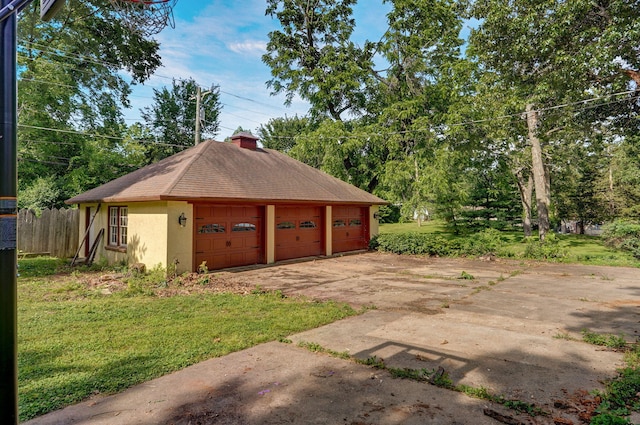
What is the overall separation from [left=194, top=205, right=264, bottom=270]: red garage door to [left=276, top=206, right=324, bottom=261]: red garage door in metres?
0.97

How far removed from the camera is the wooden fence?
526 inches

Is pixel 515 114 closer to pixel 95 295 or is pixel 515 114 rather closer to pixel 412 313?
pixel 412 313

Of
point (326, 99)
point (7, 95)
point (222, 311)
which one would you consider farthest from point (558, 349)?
point (326, 99)

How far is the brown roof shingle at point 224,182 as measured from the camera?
34.7 ft

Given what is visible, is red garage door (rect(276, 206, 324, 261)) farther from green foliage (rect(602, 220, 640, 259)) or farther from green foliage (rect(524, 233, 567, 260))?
green foliage (rect(602, 220, 640, 259))

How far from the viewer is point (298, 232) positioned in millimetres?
14414

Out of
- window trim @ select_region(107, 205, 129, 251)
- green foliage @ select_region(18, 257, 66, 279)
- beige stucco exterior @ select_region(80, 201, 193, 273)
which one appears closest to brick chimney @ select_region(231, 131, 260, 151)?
window trim @ select_region(107, 205, 129, 251)

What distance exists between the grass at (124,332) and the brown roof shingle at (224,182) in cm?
338

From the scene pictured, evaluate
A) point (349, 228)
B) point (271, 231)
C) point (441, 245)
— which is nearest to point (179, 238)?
point (271, 231)

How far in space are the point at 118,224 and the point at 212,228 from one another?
3.44 meters

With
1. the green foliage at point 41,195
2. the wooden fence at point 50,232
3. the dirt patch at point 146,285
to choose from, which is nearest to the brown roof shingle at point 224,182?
the wooden fence at point 50,232

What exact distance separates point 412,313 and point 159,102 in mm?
34217

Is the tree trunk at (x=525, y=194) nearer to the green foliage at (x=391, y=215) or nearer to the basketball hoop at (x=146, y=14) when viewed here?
the green foliage at (x=391, y=215)

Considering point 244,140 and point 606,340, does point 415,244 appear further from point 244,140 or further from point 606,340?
point 606,340
